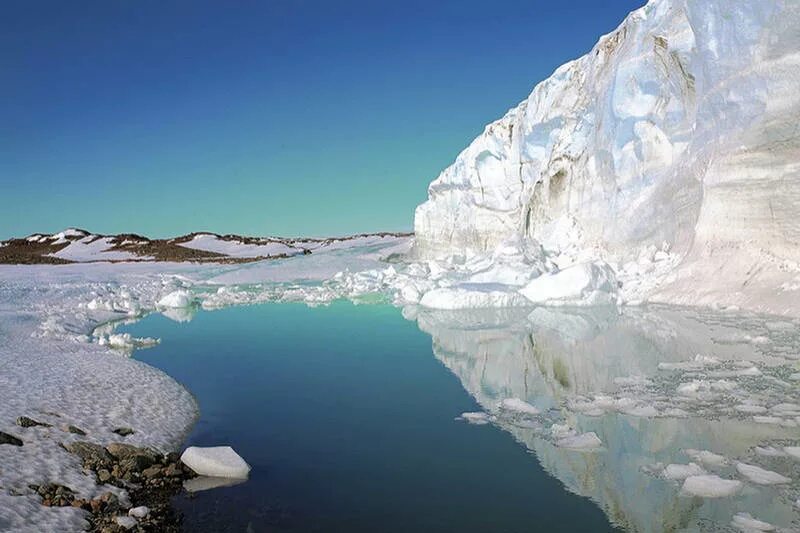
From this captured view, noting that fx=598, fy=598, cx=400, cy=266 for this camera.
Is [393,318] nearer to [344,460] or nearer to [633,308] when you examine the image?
[633,308]

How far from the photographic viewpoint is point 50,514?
348 centimetres

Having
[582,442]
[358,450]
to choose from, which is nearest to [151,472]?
[358,450]

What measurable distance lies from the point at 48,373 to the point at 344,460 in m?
4.08

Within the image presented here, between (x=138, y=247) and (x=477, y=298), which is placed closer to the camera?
(x=477, y=298)

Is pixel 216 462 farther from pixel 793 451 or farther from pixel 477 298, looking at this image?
pixel 477 298

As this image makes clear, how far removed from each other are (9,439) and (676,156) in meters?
14.2

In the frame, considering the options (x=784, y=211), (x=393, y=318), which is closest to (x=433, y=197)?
(x=393, y=318)

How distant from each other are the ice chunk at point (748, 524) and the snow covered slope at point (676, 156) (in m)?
7.30

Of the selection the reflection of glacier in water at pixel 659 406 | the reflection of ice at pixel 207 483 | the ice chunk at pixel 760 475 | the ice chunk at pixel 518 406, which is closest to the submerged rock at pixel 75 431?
the reflection of ice at pixel 207 483

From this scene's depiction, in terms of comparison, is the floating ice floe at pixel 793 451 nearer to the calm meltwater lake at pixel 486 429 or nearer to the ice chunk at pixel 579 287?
the calm meltwater lake at pixel 486 429

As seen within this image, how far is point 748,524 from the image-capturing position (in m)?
3.26

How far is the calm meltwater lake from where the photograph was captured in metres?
3.64

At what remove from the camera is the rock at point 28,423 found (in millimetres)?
4699

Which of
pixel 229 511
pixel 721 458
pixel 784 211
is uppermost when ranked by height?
pixel 784 211
